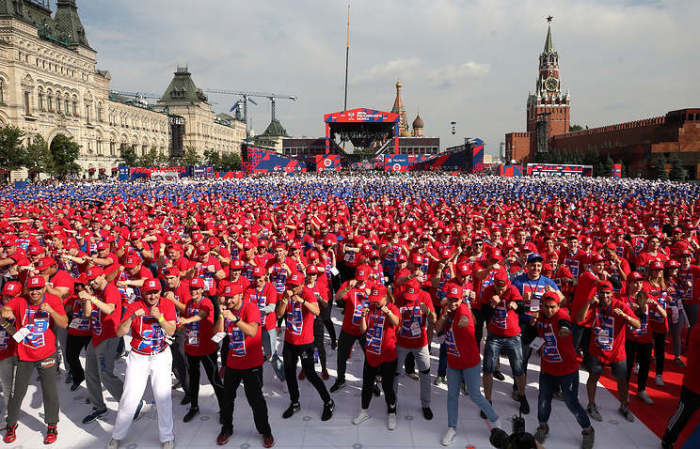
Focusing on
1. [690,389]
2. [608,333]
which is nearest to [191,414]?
[608,333]

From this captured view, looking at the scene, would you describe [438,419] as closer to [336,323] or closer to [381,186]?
[336,323]

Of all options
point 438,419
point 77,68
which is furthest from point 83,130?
point 438,419

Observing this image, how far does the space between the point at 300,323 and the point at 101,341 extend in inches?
97.2

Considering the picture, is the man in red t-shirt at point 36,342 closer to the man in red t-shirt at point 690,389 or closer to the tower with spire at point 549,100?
the man in red t-shirt at point 690,389

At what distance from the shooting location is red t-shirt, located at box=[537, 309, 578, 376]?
466cm

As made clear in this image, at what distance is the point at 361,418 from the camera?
5438 millimetres

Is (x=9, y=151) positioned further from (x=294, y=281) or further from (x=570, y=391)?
(x=570, y=391)

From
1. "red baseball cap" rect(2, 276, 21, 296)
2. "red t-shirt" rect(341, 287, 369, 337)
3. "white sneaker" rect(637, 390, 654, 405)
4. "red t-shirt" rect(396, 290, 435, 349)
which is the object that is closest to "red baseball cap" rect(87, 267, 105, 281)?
"red baseball cap" rect(2, 276, 21, 296)

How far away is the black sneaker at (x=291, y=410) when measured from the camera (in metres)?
5.57

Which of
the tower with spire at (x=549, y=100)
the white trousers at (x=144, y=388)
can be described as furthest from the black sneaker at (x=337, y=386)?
the tower with spire at (x=549, y=100)

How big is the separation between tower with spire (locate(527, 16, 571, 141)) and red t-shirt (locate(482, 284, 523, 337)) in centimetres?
10648

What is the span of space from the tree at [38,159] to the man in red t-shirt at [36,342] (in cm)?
4478

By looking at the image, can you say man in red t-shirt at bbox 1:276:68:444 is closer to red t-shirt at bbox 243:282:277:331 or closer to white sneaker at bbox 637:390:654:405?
red t-shirt at bbox 243:282:277:331

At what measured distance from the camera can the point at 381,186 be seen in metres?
30.4
